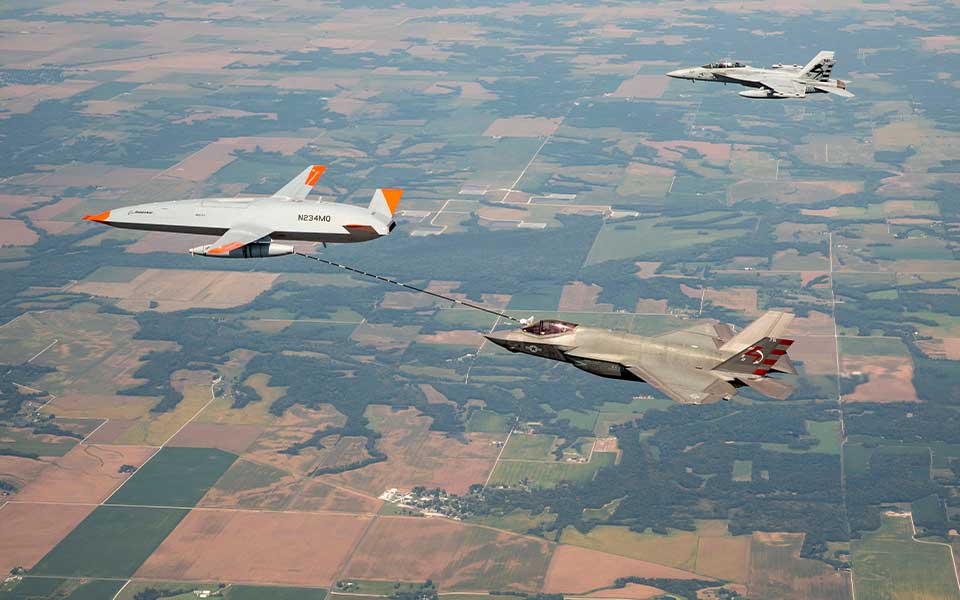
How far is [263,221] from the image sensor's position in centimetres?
10238

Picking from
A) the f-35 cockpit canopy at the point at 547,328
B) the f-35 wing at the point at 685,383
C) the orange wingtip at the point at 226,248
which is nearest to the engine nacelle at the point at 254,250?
the orange wingtip at the point at 226,248

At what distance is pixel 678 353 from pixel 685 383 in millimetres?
2909

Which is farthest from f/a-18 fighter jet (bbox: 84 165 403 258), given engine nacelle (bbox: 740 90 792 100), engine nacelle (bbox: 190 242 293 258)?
engine nacelle (bbox: 740 90 792 100)

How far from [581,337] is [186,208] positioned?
37.1 m

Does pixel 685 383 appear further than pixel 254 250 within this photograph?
No

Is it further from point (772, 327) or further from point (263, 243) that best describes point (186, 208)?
point (772, 327)

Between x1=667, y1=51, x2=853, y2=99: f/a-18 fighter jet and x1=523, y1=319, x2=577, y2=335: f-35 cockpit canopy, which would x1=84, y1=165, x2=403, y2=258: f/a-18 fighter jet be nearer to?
x1=523, y1=319, x2=577, y2=335: f-35 cockpit canopy

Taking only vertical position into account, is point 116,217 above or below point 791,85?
above

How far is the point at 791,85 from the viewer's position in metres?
167

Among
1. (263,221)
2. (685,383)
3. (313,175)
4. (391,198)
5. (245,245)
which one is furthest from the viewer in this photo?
(313,175)

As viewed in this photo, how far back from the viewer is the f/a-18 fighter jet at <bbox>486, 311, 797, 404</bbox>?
86.4 meters

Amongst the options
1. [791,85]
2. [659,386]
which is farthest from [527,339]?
[791,85]

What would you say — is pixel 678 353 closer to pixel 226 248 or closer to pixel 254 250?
pixel 254 250

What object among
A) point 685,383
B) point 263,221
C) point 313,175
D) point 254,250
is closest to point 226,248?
point 254,250
